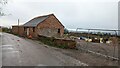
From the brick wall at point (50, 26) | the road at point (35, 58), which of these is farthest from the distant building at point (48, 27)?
the road at point (35, 58)

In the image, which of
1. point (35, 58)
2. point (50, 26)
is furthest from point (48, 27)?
point (35, 58)

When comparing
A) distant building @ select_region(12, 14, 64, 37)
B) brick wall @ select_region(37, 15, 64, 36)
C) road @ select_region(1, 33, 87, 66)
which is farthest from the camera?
brick wall @ select_region(37, 15, 64, 36)

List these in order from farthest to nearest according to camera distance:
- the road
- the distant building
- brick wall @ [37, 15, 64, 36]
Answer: brick wall @ [37, 15, 64, 36], the distant building, the road

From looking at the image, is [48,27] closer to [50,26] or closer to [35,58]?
[50,26]

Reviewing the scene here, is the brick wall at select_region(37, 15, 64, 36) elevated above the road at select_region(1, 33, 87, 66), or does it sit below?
above

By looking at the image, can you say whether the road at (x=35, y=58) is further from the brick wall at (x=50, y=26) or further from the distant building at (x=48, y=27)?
the brick wall at (x=50, y=26)

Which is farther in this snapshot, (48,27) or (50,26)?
(50,26)

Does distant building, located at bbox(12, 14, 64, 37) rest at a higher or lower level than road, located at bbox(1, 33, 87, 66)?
higher

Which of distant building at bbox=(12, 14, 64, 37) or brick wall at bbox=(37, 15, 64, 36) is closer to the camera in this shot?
distant building at bbox=(12, 14, 64, 37)

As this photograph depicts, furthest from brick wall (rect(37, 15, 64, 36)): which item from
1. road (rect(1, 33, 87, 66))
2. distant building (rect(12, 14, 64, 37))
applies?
road (rect(1, 33, 87, 66))

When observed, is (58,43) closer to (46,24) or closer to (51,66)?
(51,66)

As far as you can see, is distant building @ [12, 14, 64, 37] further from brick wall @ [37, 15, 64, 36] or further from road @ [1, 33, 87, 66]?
road @ [1, 33, 87, 66]

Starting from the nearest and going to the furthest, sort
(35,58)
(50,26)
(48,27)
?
(35,58), (48,27), (50,26)

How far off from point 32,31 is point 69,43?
22256 mm
